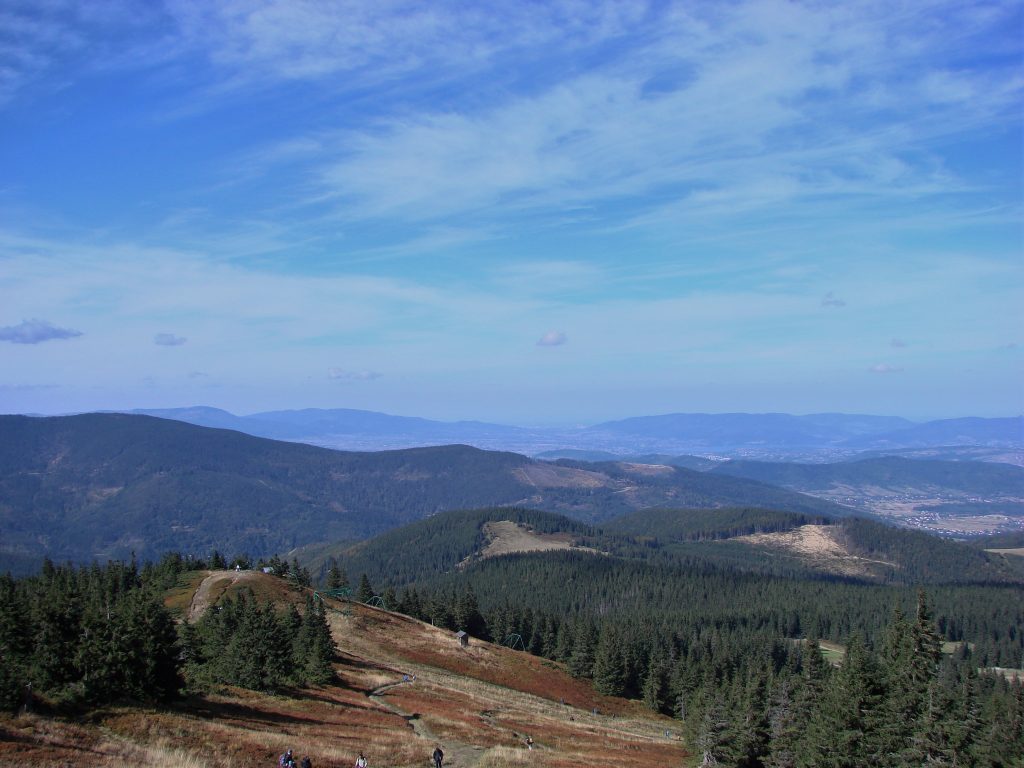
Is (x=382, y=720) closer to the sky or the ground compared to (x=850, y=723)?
closer to the ground

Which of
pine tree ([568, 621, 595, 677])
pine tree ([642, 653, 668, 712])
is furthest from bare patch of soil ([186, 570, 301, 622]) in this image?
pine tree ([642, 653, 668, 712])

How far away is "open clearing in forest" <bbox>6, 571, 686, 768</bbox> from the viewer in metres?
28.0

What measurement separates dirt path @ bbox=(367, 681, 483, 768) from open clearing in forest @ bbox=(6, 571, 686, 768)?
0.11 m

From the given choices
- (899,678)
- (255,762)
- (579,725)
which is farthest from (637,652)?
(255,762)

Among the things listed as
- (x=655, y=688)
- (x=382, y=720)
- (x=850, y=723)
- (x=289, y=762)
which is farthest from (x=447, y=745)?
(x=655, y=688)

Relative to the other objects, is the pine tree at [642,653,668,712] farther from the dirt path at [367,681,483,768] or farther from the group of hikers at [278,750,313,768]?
the group of hikers at [278,750,313,768]

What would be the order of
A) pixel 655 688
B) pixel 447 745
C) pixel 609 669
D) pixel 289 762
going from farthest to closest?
pixel 609 669, pixel 655 688, pixel 447 745, pixel 289 762

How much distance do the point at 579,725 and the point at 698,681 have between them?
54.4 metres

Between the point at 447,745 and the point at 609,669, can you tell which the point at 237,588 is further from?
the point at 447,745

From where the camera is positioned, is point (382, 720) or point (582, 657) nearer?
point (382, 720)

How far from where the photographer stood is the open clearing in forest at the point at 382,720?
27953 millimetres

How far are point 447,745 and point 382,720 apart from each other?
7650 millimetres

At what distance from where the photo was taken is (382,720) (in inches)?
1841

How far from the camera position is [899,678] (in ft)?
157
